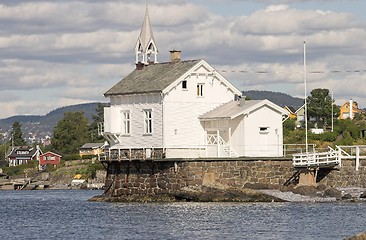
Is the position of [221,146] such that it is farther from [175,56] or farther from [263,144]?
[175,56]

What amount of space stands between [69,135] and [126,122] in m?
102

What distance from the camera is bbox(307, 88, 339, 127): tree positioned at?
12669 centimetres

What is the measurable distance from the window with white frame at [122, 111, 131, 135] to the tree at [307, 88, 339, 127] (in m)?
65.3

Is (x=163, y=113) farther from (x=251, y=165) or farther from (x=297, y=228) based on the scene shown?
(x=297, y=228)

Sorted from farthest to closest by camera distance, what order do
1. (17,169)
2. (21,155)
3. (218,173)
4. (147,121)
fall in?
(21,155) → (17,169) → (147,121) → (218,173)

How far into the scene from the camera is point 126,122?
6369 centimetres

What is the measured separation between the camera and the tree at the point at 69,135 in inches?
6457

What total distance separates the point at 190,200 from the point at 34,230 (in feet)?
41.9

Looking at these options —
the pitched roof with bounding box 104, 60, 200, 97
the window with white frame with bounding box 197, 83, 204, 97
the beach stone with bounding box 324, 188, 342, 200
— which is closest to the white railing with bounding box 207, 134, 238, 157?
the window with white frame with bounding box 197, 83, 204, 97

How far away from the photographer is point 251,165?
58.9 meters

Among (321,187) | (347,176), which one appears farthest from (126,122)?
(347,176)

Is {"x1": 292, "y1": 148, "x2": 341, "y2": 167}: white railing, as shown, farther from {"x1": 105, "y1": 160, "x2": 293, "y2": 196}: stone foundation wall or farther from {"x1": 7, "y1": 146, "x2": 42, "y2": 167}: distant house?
{"x1": 7, "y1": 146, "x2": 42, "y2": 167}: distant house

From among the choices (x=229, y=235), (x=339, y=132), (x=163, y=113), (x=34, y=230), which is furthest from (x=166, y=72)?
(x=339, y=132)

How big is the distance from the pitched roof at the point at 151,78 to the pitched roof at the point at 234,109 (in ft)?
9.34
